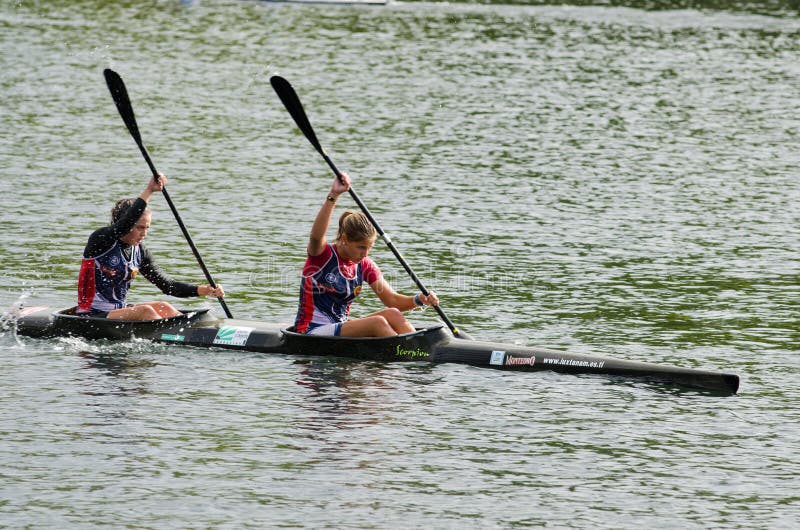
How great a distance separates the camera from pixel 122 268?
14188 mm

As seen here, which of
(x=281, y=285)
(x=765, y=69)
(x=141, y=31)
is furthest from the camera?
(x=141, y=31)

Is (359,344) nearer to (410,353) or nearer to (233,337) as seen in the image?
(410,353)

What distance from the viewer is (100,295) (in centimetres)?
1430

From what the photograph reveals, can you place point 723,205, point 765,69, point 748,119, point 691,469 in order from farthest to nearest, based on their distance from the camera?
point 765,69 → point 748,119 → point 723,205 → point 691,469

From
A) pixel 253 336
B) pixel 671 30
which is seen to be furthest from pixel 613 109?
pixel 253 336

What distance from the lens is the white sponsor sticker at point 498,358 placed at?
13.7 metres

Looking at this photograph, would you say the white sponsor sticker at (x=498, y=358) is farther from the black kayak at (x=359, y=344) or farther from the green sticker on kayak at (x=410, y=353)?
the green sticker on kayak at (x=410, y=353)

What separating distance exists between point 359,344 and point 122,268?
2.36m

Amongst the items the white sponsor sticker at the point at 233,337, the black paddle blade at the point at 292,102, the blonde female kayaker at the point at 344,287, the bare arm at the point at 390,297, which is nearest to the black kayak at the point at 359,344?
the white sponsor sticker at the point at 233,337

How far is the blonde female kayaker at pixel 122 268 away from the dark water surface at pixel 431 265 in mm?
406

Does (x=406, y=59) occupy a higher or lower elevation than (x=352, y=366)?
lower

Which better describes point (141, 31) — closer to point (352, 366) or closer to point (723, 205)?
point (723, 205)

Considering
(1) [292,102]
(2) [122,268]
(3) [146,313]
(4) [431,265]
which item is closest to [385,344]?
(3) [146,313]

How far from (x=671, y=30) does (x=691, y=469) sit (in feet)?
119
